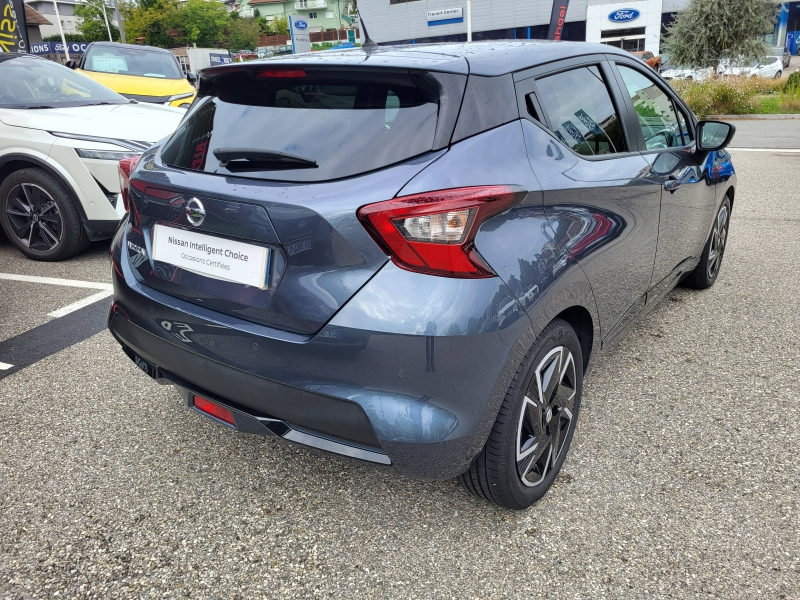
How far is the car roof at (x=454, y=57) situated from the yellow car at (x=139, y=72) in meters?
7.87

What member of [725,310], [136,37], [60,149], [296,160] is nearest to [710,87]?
[725,310]

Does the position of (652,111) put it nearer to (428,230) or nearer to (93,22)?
(428,230)

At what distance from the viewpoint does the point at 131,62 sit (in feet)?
34.3

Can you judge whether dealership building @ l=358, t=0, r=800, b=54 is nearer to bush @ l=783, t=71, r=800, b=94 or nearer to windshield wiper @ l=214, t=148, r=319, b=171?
bush @ l=783, t=71, r=800, b=94

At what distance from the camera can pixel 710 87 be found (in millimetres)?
18188

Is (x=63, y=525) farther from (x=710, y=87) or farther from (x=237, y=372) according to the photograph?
(x=710, y=87)

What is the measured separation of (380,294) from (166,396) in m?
1.79

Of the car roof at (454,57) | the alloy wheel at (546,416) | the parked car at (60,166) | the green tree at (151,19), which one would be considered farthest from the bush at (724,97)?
the green tree at (151,19)

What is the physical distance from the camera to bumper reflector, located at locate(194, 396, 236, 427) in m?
2.12

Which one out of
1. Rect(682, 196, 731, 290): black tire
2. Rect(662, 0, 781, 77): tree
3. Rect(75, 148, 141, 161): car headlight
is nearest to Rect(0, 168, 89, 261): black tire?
Rect(75, 148, 141, 161): car headlight

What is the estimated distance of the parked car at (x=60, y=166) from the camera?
485 cm

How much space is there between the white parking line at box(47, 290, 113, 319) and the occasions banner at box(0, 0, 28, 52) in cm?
1105

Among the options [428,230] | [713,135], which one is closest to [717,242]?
[713,135]

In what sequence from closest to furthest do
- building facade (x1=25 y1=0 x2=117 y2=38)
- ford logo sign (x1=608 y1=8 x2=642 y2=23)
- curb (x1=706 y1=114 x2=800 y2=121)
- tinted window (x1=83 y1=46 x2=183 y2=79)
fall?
1. tinted window (x1=83 y1=46 x2=183 y2=79)
2. curb (x1=706 y1=114 x2=800 y2=121)
3. ford logo sign (x1=608 y1=8 x2=642 y2=23)
4. building facade (x1=25 y1=0 x2=117 y2=38)
